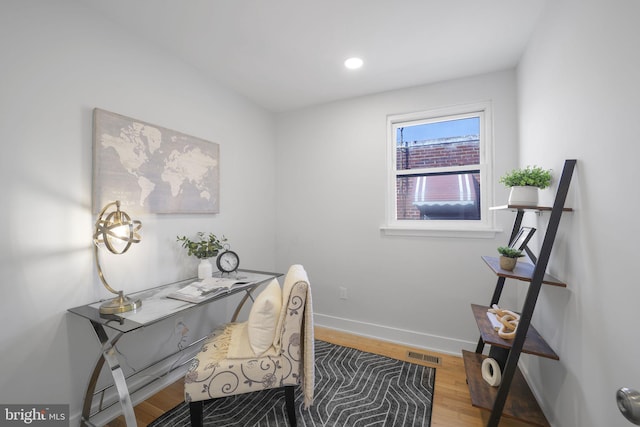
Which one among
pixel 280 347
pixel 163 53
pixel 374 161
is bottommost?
pixel 280 347

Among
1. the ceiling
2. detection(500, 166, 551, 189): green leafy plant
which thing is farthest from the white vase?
detection(500, 166, 551, 189): green leafy plant

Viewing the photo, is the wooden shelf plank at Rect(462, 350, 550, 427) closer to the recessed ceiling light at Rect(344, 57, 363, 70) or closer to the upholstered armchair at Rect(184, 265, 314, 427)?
the upholstered armchair at Rect(184, 265, 314, 427)

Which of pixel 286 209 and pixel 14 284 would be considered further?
pixel 286 209

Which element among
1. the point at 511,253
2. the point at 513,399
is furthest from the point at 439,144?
the point at 513,399

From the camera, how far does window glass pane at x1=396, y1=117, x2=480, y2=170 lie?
253 cm

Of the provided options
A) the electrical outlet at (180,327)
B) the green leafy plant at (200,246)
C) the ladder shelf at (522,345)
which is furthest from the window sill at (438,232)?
the electrical outlet at (180,327)

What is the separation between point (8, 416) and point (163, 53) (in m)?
2.36

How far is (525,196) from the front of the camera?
1.53 meters

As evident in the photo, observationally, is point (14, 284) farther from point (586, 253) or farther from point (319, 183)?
point (586, 253)

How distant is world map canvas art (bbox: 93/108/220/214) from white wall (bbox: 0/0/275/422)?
67 millimetres

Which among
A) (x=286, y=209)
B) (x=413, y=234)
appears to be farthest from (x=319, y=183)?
(x=413, y=234)

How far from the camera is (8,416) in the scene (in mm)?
1335

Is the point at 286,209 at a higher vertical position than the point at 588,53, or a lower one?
lower

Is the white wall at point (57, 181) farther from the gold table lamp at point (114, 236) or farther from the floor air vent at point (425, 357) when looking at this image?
the floor air vent at point (425, 357)
